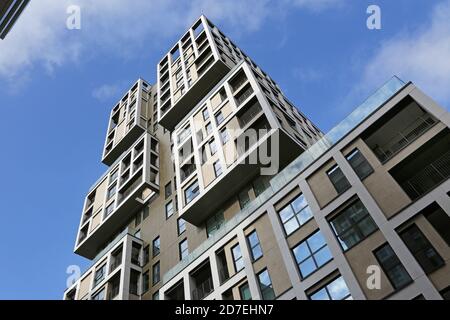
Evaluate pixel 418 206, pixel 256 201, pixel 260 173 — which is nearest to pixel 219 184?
pixel 260 173

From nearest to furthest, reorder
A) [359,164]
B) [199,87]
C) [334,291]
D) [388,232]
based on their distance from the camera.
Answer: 1. [388,232]
2. [334,291]
3. [359,164]
4. [199,87]

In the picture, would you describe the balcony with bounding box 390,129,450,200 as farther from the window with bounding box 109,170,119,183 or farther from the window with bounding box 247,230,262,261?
the window with bounding box 109,170,119,183

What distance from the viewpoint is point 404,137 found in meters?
23.5

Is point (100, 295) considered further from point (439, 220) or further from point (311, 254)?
point (439, 220)

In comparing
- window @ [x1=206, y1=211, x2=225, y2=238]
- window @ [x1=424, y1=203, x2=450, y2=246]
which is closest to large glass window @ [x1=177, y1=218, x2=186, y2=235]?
window @ [x1=206, y1=211, x2=225, y2=238]

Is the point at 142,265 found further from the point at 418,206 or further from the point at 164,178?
the point at 418,206

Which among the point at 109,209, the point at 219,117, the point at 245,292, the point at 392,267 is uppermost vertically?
the point at 109,209

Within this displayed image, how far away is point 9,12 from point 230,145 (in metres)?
20.5

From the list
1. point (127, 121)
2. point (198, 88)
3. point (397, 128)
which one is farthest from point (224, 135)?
point (127, 121)

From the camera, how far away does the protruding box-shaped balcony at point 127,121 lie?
189 feet

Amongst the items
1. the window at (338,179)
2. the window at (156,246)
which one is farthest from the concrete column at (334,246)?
the window at (156,246)

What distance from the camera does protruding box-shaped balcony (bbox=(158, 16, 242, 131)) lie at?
48375 mm

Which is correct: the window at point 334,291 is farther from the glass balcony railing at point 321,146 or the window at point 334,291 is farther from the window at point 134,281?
the window at point 134,281

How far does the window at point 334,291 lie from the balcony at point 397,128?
23.5 ft
